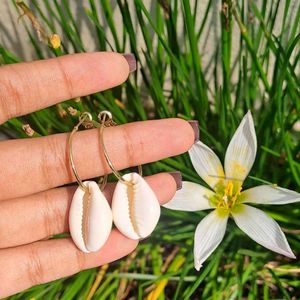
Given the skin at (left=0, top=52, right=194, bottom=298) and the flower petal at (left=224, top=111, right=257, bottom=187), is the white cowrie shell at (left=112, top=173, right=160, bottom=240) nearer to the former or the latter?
the skin at (left=0, top=52, right=194, bottom=298)

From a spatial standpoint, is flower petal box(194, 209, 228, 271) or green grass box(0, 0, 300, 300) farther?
green grass box(0, 0, 300, 300)

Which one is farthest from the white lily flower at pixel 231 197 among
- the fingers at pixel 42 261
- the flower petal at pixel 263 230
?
the fingers at pixel 42 261

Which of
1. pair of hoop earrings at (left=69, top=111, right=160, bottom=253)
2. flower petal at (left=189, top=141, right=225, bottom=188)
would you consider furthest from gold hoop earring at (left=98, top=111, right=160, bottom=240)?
flower petal at (left=189, top=141, right=225, bottom=188)

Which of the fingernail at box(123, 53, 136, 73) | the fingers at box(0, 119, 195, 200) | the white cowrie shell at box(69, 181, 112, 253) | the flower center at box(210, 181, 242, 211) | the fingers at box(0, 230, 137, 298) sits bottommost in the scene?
the fingers at box(0, 230, 137, 298)

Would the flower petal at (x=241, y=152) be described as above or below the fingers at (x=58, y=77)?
below

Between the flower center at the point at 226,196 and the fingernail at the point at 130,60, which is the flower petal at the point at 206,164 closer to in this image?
the flower center at the point at 226,196
